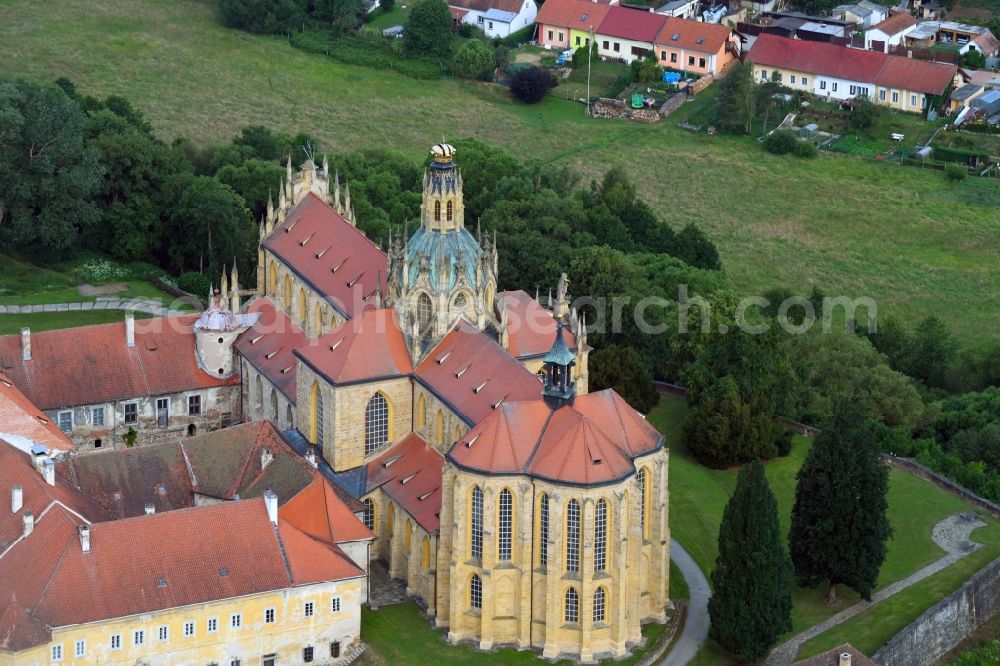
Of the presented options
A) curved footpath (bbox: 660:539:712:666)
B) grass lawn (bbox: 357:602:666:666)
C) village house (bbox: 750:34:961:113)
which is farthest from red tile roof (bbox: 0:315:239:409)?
village house (bbox: 750:34:961:113)

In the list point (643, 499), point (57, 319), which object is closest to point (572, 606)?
point (643, 499)

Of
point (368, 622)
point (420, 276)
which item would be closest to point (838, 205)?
point (420, 276)

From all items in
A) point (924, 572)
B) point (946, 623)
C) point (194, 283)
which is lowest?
point (946, 623)

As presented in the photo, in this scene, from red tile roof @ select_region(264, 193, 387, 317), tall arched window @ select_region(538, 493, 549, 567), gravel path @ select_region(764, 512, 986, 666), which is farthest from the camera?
red tile roof @ select_region(264, 193, 387, 317)

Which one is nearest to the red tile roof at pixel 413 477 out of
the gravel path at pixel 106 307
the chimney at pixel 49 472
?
the chimney at pixel 49 472

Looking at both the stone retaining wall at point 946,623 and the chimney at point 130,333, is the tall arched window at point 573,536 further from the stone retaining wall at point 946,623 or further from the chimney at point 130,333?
the chimney at point 130,333

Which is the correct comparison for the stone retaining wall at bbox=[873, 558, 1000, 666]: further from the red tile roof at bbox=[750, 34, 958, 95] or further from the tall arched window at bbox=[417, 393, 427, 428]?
the red tile roof at bbox=[750, 34, 958, 95]

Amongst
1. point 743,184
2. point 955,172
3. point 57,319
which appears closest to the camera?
point 57,319

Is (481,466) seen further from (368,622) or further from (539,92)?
(539,92)

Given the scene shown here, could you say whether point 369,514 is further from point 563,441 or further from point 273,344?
point 273,344
